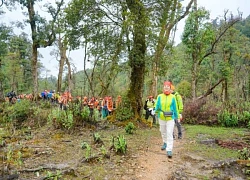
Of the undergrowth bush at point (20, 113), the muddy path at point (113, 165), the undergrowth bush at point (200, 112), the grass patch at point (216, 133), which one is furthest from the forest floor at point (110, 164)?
the undergrowth bush at point (200, 112)

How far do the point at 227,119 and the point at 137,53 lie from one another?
6709 mm

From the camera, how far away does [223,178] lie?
223 inches

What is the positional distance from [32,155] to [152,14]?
8.14 meters

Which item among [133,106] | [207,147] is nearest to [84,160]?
[207,147]

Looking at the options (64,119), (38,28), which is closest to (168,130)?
(64,119)

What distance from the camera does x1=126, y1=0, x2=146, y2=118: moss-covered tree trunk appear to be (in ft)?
35.9

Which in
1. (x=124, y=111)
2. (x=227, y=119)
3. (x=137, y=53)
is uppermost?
(x=137, y=53)

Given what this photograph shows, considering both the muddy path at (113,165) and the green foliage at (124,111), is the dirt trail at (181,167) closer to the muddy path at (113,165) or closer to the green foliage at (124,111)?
the muddy path at (113,165)

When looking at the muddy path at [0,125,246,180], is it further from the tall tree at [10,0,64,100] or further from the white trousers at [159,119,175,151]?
→ the tall tree at [10,0,64,100]

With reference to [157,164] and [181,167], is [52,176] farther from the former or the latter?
[181,167]

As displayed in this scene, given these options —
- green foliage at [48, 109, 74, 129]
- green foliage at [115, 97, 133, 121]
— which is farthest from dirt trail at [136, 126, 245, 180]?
green foliage at [115, 97, 133, 121]

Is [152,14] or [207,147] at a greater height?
[152,14]

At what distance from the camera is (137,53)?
480 inches

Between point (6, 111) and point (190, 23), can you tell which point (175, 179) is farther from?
point (190, 23)
